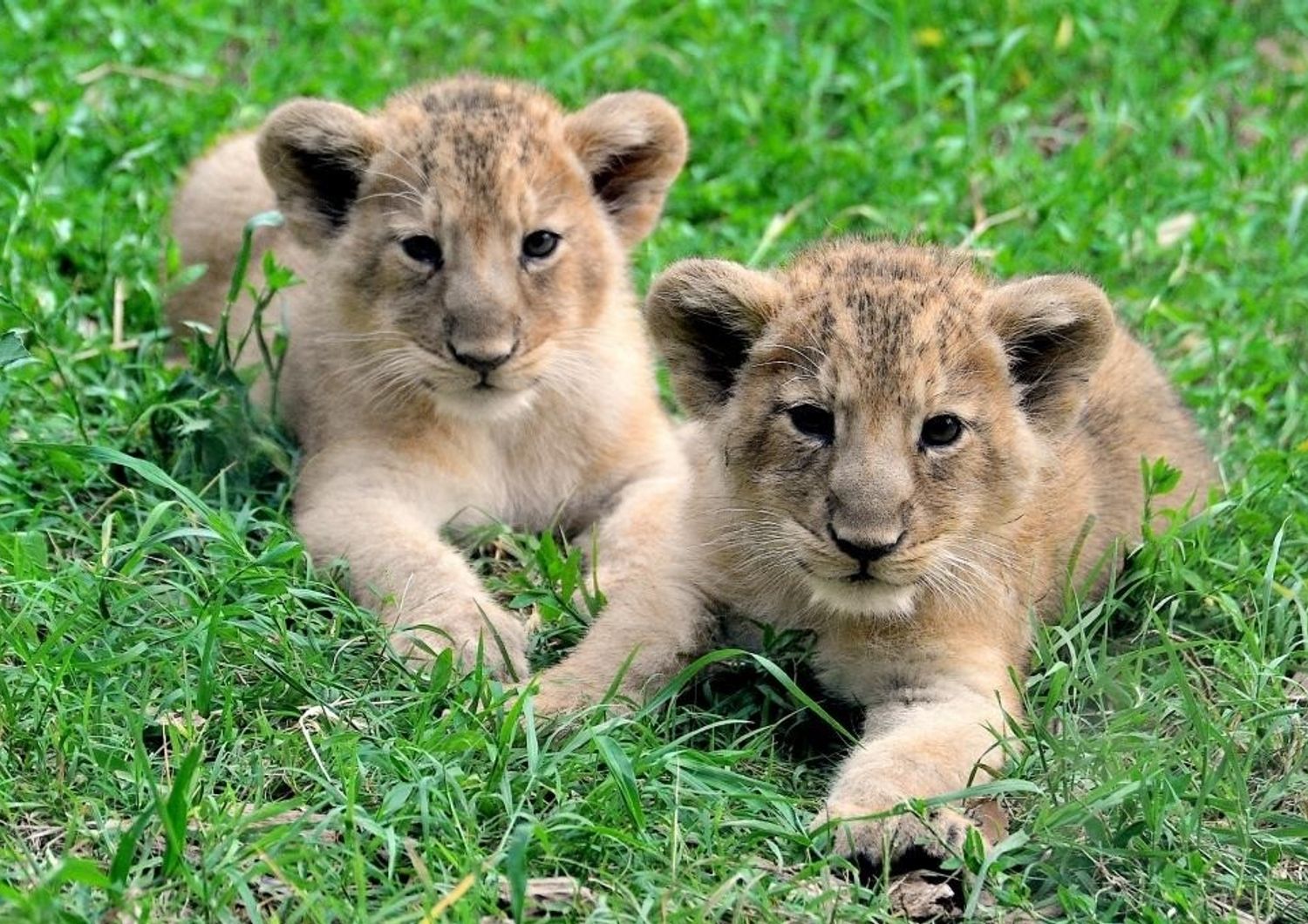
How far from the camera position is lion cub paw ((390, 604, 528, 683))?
5242 mm

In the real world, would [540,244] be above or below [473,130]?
below

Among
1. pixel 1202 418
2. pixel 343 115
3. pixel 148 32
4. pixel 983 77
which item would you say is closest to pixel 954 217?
pixel 983 77

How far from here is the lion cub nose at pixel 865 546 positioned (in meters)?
4.73

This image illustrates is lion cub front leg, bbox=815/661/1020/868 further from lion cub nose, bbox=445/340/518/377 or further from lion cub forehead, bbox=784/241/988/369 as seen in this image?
lion cub nose, bbox=445/340/518/377

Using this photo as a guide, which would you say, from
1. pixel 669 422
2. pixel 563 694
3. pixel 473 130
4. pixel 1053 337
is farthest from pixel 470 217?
pixel 1053 337

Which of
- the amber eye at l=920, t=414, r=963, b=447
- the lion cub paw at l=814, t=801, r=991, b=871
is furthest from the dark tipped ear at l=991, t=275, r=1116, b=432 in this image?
the lion cub paw at l=814, t=801, r=991, b=871

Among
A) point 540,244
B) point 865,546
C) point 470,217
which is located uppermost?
point 470,217

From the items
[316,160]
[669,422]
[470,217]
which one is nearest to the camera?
[470,217]

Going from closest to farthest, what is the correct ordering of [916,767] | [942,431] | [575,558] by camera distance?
[916,767], [942,431], [575,558]

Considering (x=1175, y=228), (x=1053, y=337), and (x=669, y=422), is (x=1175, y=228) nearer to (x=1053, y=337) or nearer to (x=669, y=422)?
(x=669, y=422)

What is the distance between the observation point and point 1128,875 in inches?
178

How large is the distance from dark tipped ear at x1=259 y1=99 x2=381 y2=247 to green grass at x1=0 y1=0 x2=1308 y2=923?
2.02 ft

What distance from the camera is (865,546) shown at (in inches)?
187

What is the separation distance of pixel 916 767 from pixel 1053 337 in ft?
4.19
